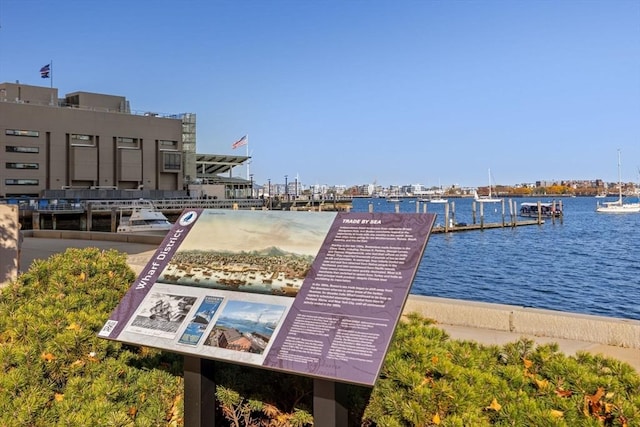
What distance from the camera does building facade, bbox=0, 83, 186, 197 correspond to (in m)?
64.6

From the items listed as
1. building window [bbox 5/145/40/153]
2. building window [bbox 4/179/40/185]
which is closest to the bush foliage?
building window [bbox 4/179/40/185]

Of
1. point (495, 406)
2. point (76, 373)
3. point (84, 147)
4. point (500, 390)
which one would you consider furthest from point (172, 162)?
point (495, 406)

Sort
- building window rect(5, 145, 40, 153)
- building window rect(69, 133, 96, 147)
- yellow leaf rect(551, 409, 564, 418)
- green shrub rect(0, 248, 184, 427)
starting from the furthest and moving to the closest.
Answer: building window rect(69, 133, 96, 147), building window rect(5, 145, 40, 153), green shrub rect(0, 248, 184, 427), yellow leaf rect(551, 409, 564, 418)

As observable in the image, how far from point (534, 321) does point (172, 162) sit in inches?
3012

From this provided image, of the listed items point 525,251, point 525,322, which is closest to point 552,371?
point 525,322

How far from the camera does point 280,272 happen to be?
4.23 meters

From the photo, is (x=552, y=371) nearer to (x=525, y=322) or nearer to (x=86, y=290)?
(x=525, y=322)

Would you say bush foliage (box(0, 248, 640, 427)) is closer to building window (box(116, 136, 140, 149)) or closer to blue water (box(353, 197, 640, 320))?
blue water (box(353, 197, 640, 320))

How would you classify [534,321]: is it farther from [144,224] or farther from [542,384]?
[144,224]

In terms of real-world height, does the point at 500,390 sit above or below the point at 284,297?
below

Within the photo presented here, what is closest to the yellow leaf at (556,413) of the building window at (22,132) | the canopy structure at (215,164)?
the building window at (22,132)

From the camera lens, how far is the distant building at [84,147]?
6462 cm

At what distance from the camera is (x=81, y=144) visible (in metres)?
70.3

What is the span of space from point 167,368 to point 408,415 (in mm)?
2728
